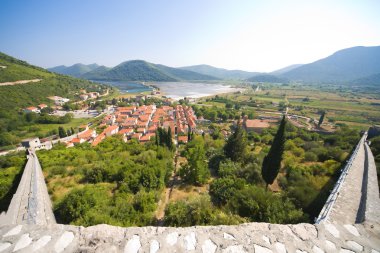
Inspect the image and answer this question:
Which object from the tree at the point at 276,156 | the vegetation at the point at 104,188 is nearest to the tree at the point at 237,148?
the tree at the point at 276,156

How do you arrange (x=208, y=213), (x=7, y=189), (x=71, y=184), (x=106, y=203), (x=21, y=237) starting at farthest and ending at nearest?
(x=71, y=184) < (x=7, y=189) < (x=106, y=203) < (x=208, y=213) < (x=21, y=237)

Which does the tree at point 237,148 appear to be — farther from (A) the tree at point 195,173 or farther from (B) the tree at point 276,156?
(B) the tree at point 276,156

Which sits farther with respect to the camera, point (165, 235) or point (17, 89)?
point (17, 89)

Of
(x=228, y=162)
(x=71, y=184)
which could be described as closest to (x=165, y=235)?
(x=71, y=184)

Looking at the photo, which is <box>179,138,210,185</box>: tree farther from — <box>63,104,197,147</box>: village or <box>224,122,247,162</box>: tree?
<box>63,104,197,147</box>: village

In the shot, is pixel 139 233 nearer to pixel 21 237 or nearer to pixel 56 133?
pixel 21 237

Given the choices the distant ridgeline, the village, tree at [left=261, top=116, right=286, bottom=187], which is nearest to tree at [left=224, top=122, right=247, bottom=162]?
tree at [left=261, top=116, right=286, bottom=187]

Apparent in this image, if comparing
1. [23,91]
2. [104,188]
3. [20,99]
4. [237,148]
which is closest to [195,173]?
[237,148]

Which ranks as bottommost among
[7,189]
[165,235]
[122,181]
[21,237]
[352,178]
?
[122,181]

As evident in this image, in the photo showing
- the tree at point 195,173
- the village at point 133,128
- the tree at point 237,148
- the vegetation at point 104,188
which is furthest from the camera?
the village at point 133,128

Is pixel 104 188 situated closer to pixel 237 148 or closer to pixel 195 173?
pixel 195 173

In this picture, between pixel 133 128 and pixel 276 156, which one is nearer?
pixel 276 156
